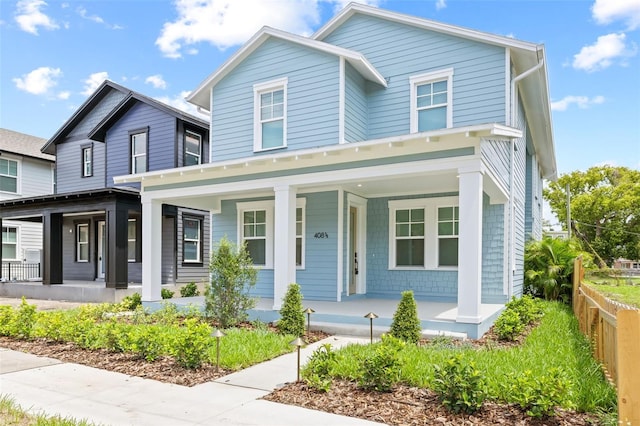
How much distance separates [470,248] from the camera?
23.3 feet

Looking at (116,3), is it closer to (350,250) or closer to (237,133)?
(237,133)

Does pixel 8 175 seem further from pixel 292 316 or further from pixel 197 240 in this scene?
pixel 292 316

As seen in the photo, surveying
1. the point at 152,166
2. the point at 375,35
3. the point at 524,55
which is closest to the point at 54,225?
the point at 152,166

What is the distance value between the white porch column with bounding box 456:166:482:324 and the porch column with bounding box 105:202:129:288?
9.94 meters

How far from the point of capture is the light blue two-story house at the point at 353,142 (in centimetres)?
974

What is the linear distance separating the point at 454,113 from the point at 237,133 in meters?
5.50

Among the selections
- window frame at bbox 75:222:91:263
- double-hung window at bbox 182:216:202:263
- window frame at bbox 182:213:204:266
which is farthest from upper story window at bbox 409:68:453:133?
window frame at bbox 75:222:91:263

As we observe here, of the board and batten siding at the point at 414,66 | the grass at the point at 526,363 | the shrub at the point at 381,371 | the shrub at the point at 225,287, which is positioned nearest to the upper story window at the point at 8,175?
the board and batten siding at the point at 414,66

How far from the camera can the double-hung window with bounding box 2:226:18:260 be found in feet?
64.6

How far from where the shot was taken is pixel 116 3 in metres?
9.83

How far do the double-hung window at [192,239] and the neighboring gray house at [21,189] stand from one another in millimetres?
8417

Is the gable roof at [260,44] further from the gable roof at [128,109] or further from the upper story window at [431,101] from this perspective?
the gable roof at [128,109]

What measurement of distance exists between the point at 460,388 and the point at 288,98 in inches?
338

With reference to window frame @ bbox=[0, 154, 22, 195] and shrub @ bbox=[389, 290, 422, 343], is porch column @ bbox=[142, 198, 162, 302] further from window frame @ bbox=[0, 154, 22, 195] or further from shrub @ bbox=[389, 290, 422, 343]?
window frame @ bbox=[0, 154, 22, 195]
